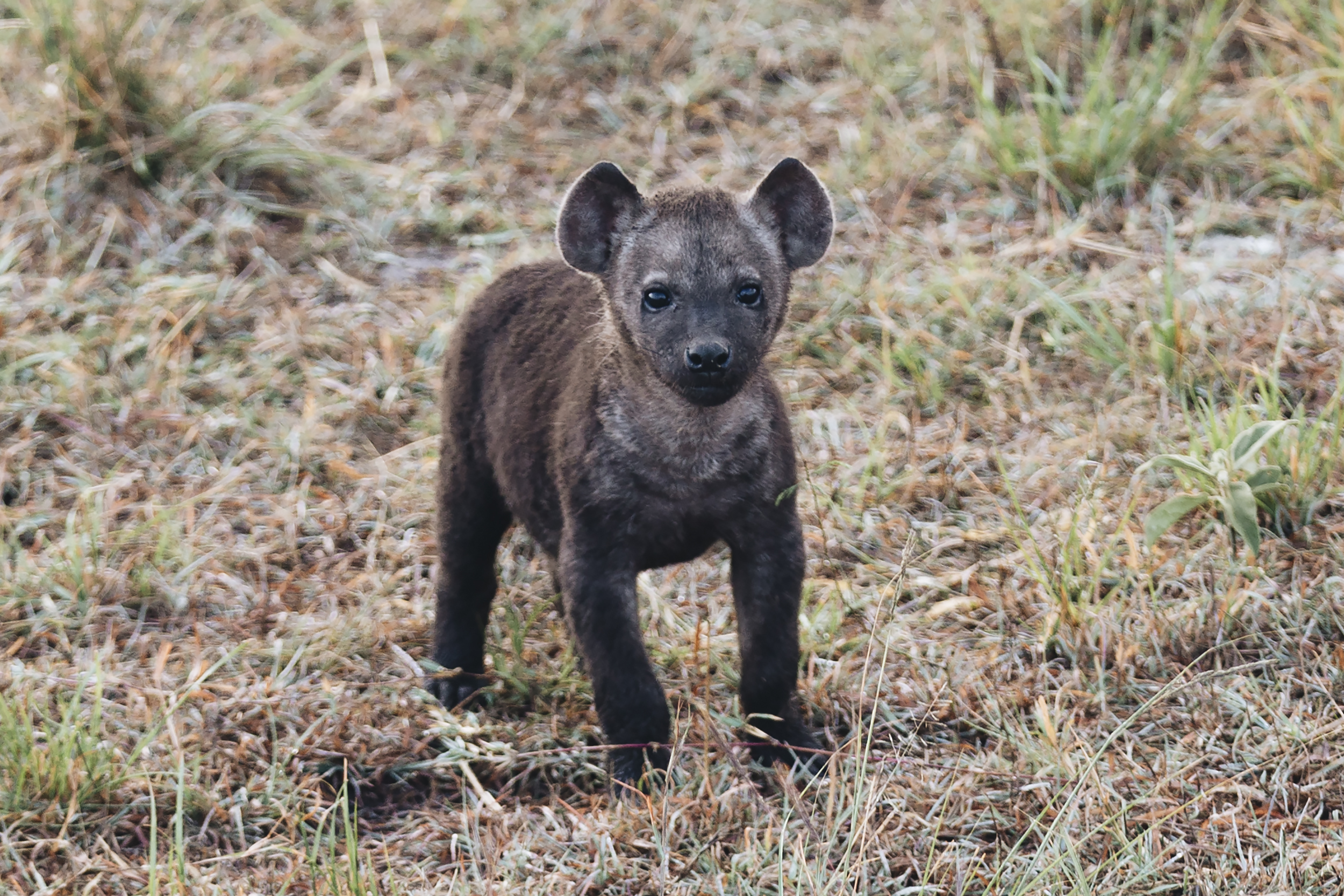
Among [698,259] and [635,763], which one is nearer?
[698,259]

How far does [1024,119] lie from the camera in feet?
23.5

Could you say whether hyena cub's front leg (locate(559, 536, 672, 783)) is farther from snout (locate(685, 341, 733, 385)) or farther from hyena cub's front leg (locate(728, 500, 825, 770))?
snout (locate(685, 341, 733, 385))

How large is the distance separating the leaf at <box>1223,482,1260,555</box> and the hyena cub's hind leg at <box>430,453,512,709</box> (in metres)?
2.14

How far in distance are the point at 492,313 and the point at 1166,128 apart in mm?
3386

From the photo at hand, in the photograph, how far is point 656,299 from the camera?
4.07 meters

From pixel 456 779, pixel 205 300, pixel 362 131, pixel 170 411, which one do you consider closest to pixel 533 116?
pixel 362 131

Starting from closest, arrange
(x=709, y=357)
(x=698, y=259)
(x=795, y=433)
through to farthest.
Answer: (x=709, y=357) < (x=698, y=259) < (x=795, y=433)

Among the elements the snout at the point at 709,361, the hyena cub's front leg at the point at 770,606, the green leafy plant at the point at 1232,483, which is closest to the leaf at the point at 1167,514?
the green leafy plant at the point at 1232,483

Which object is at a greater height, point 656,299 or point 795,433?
point 656,299

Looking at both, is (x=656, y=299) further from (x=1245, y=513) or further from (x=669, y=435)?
(x=1245, y=513)

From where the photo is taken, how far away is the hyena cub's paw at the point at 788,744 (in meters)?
4.23

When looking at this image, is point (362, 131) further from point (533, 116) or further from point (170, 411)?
point (170, 411)

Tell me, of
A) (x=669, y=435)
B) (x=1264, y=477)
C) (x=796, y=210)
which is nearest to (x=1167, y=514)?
(x=1264, y=477)

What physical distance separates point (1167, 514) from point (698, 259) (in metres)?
1.59
